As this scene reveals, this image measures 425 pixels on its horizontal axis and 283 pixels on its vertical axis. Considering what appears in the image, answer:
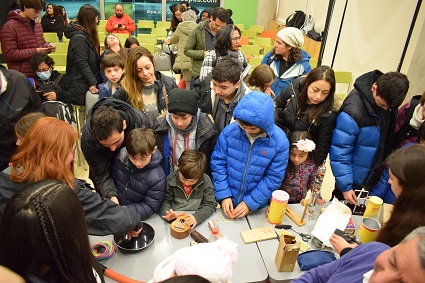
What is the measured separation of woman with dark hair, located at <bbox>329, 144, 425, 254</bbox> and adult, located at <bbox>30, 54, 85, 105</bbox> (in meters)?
3.26

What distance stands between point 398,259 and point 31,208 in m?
1.16

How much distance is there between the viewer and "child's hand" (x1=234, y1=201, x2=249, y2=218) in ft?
6.86

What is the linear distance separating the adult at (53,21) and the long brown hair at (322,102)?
608 centimetres

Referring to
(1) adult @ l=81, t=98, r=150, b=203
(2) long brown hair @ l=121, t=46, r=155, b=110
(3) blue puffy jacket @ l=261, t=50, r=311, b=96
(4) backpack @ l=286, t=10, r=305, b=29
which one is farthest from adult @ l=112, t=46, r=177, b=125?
(4) backpack @ l=286, t=10, r=305, b=29

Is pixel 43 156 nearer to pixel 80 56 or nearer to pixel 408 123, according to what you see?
pixel 80 56

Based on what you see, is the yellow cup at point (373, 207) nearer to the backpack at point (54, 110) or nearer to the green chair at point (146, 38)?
the backpack at point (54, 110)

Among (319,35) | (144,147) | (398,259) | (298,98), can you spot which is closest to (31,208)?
(144,147)

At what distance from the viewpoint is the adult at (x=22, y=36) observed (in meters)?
3.47

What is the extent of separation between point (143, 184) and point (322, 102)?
5.03ft

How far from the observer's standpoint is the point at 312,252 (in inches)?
70.9

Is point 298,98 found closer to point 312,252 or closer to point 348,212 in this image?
point 348,212

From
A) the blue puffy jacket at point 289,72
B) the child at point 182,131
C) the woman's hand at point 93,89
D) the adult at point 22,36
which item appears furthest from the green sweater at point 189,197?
the adult at point 22,36

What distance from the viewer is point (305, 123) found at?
8.40 feet

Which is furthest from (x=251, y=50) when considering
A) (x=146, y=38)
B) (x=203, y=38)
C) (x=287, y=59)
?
(x=287, y=59)
